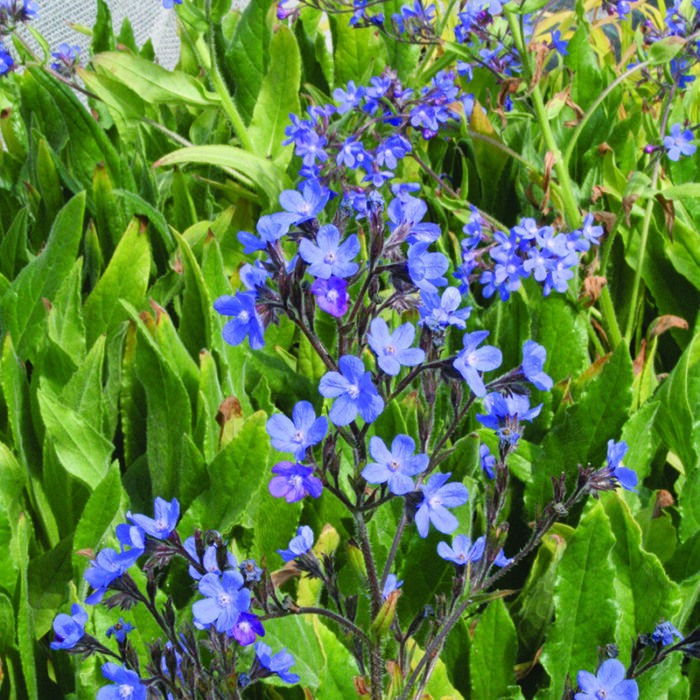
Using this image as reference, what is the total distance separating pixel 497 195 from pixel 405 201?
1.08 m

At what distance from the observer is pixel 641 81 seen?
86.0 inches

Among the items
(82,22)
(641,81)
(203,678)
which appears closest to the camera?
(203,678)

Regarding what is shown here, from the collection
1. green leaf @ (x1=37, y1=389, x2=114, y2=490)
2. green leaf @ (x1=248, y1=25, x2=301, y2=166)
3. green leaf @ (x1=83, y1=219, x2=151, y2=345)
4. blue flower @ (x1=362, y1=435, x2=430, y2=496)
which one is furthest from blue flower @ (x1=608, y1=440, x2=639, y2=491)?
green leaf @ (x1=248, y1=25, x2=301, y2=166)

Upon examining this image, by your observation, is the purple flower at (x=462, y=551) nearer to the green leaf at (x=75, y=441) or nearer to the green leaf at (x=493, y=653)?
the green leaf at (x=493, y=653)

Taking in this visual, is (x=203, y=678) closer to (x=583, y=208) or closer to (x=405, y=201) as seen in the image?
(x=405, y=201)

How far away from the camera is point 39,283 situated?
4.41 feet

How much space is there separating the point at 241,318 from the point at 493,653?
537 mm

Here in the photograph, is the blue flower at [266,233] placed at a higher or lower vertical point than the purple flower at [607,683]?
higher

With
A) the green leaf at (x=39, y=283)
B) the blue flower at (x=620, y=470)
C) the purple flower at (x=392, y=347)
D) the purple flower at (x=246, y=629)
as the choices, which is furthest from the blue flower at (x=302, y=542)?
the green leaf at (x=39, y=283)

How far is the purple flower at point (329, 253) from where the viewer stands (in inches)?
24.3

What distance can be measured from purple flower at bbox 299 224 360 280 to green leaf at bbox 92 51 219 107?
1119 mm

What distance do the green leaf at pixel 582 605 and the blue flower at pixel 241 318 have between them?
1.51 ft

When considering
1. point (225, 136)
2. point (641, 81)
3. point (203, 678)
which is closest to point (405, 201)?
point (203, 678)

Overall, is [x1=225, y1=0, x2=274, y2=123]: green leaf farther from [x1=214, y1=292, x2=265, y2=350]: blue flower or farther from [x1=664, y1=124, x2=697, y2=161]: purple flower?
[x1=214, y1=292, x2=265, y2=350]: blue flower
